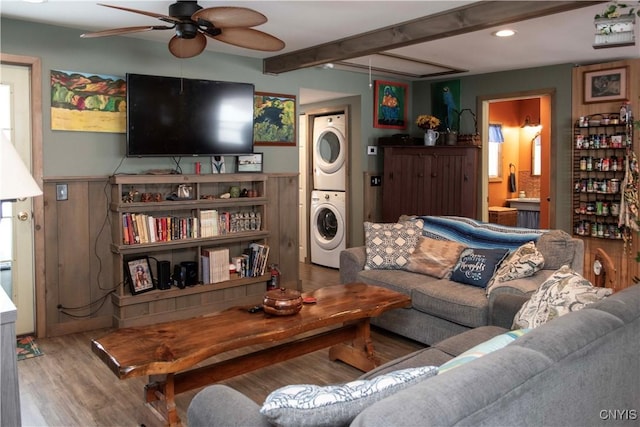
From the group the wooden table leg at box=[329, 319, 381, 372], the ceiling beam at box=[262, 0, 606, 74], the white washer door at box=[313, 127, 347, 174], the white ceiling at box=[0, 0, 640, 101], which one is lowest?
the wooden table leg at box=[329, 319, 381, 372]

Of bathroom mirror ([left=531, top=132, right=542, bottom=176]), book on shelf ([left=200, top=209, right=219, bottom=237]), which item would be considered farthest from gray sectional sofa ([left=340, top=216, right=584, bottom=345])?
bathroom mirror ([left=531, top=132, right=542, bottom=176])

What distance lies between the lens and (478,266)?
3.77m

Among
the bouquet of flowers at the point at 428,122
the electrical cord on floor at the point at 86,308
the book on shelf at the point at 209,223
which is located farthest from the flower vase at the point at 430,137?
the electrical cord on floor at the point at 86,308

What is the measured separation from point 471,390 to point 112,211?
12.3 ft

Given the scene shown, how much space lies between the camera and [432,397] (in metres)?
1.20

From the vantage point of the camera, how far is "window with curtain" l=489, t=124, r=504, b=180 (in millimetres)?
7543

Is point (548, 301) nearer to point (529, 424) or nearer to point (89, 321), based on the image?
point (529, 424)

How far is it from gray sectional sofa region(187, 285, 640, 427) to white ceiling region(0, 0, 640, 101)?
2.33 metres

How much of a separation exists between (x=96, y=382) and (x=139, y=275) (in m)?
1.22

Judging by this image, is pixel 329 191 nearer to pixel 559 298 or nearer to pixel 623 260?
pixel 623 260

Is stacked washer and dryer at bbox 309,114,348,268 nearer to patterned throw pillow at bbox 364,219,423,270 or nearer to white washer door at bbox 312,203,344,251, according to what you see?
white washer door at bbox 312,203,344,251

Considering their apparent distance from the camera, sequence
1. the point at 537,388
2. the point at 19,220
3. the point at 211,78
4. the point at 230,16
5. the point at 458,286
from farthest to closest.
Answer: the point at 211,78 → the point at 19,220 → the point at 458,286 → the point at 230,16 → the point at 537,388

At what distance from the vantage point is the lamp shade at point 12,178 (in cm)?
195

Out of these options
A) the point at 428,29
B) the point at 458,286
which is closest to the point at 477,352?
the point at 458,286
